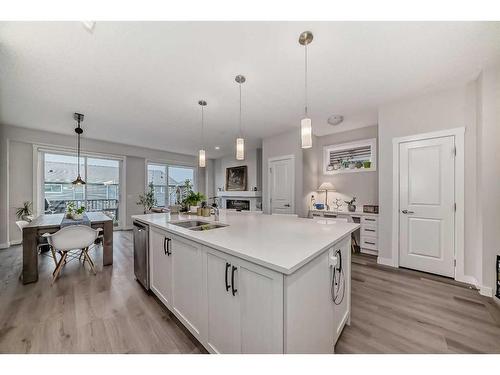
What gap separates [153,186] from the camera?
652cm

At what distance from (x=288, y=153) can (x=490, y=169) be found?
2.98 m

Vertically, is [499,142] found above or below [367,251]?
above

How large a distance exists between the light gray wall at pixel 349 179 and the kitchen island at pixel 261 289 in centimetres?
284

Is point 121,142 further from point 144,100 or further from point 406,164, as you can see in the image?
point 406,164

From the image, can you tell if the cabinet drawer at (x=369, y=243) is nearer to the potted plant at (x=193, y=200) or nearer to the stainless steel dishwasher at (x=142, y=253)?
the potted plant at (x=193, y=200)

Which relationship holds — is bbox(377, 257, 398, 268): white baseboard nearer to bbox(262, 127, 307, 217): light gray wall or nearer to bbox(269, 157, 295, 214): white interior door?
bbox(262, 127, 307, 217): light gray wall

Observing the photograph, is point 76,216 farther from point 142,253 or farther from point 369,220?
point 369,220

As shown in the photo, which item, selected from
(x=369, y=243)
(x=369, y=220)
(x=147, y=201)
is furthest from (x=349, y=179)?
(x=147, y=201)

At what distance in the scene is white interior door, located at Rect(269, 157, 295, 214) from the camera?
4.38m

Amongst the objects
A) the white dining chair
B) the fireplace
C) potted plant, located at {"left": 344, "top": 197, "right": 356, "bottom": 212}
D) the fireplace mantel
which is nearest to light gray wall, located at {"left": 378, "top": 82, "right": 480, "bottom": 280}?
potted plant, located at {"left": 344, "top": 197, "right": 356, "bottom": 212}

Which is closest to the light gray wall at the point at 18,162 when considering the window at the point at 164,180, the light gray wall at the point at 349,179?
the window at the point at 164,180

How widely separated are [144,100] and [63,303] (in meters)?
2.73

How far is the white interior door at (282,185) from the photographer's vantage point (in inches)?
172
